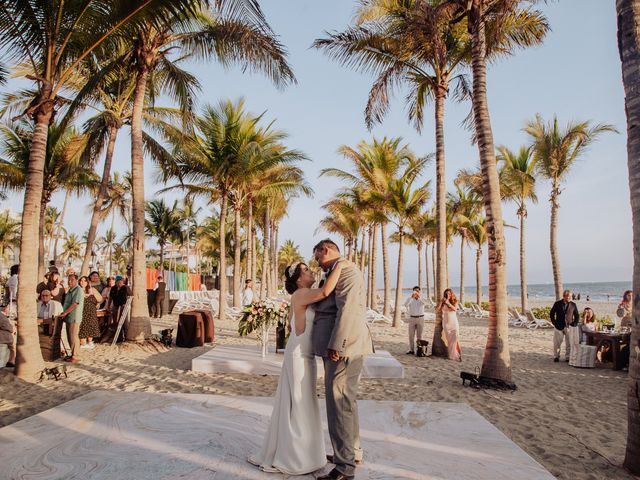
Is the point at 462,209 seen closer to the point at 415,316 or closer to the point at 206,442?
the point at 415,316

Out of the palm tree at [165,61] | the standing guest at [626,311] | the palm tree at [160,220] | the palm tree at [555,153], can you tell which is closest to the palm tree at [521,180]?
the palm tree at [555,153]

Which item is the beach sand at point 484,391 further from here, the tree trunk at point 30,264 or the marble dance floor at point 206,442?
the marble dance floor at point 206,442

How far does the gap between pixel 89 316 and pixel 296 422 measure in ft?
28.9

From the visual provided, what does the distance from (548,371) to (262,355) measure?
20.5ft

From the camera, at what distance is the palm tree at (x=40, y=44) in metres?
7.21

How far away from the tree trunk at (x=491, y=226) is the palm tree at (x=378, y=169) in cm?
1060

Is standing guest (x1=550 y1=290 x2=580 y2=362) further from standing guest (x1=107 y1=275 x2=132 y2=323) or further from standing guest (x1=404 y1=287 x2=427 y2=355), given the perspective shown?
standing guest (x1=107 y1=275 x2=132 y2=323)

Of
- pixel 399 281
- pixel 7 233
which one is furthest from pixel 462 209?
pixel 7 233

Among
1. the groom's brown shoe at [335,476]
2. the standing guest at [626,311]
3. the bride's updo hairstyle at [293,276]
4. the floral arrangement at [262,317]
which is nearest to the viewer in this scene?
the groom's brown shoe at [335,476]

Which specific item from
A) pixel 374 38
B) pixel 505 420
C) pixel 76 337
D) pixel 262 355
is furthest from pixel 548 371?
pixel 76 337

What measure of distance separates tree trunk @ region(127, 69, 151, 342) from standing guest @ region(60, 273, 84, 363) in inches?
68.0

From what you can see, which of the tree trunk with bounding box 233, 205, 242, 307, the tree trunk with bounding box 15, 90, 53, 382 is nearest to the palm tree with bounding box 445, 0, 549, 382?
the tree trunk with bounding box 15, 90, 53, 382

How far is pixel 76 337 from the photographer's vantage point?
9062 mm

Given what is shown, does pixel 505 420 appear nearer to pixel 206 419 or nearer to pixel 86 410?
pixel 206 419
